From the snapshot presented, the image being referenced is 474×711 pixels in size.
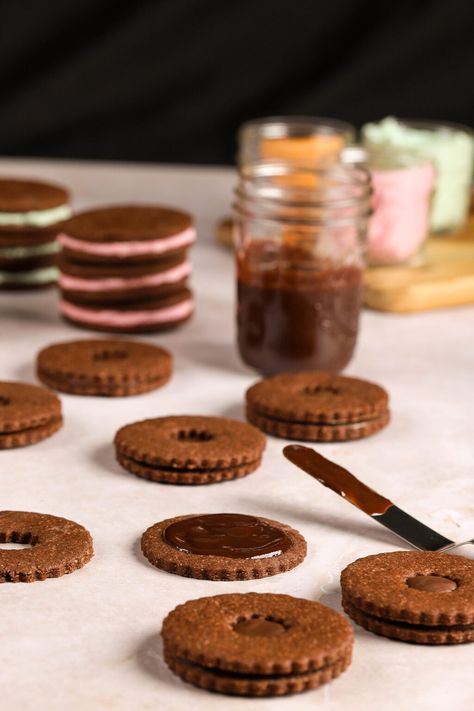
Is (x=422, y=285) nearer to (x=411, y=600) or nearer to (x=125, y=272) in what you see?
(x=125, y=272)

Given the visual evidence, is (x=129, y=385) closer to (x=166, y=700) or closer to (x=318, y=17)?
(x=166, y=700)

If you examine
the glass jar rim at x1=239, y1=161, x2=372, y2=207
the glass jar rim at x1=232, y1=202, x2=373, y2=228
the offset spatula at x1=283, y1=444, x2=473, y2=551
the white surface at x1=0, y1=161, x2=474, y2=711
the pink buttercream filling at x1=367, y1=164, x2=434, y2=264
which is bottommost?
the white surface at x1=0, y1=161, x2=474, y2=711

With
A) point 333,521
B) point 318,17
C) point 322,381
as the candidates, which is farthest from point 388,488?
point 318,17

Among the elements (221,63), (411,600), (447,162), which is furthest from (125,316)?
(221,63)

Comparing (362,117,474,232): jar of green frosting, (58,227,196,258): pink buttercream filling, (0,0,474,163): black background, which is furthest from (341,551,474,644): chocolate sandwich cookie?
(0,0,474,163): black background

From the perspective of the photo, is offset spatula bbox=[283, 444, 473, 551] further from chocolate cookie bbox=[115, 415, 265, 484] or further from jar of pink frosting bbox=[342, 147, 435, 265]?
jar of pink frosting bbox=[342, 147, 435, 265]

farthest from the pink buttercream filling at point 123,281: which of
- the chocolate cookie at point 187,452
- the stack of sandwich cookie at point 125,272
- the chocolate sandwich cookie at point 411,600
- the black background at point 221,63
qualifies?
the black background at point 221,63

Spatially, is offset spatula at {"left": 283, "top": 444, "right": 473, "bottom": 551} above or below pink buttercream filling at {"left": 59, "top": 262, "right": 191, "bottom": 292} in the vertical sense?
below

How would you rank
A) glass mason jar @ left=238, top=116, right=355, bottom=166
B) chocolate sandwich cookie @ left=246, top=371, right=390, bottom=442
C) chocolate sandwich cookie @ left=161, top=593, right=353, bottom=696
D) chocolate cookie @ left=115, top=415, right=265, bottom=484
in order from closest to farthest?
chocolate sandwich cookie @ left=161, top=593, right=353, bottom=696 → chocolate cookie @ left=115, top=415, right=265, bottom=484 → chocolate sandwich cookie @ left=246, top=371, right=390, bottom=442 → glass mason jar @ left=238, top=116, right=355, bottom=166
